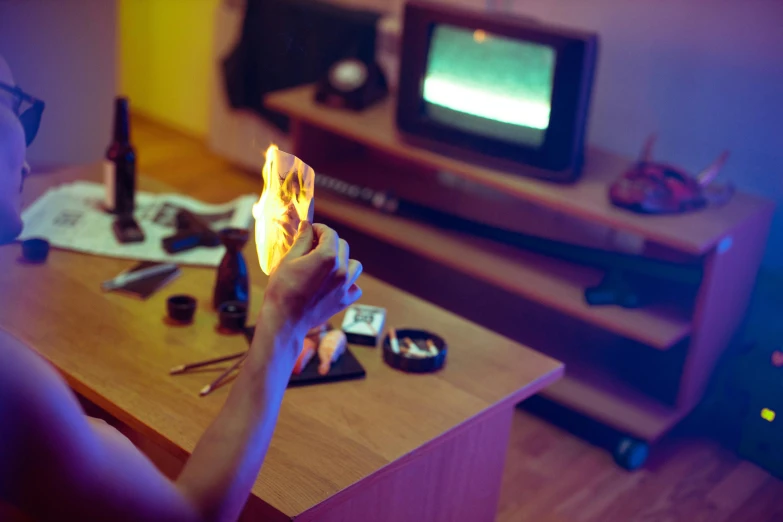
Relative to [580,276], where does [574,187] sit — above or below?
above

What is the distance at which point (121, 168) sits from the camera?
2385 millimetres

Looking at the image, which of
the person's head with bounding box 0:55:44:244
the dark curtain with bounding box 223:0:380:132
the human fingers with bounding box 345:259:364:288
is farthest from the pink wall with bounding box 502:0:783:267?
the person's head with bounding box 0:55:44:244

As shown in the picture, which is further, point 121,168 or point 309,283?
point 121,168

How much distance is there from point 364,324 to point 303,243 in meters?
0.71

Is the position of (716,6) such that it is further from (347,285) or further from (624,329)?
(347,285)

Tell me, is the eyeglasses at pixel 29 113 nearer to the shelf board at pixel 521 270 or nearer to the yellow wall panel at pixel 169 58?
the shelf board at pixel 521 270

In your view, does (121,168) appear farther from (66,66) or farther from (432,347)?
(66,66)

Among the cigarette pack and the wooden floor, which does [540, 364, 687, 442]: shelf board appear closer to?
the wooden floor

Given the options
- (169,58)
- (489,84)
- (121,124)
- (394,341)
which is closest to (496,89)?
(489,84)

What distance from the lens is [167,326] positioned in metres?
1.96

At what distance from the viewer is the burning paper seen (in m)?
1.48

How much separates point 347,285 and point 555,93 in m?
1.69

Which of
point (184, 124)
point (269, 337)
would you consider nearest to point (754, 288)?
point (269, 337)

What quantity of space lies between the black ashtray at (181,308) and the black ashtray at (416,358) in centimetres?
41
